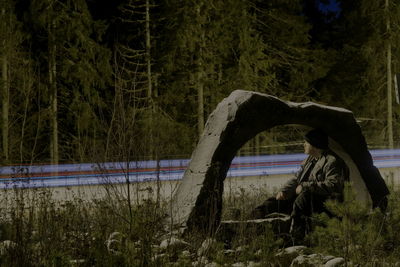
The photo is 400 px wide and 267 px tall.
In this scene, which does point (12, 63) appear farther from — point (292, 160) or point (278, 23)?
point (278, 23)

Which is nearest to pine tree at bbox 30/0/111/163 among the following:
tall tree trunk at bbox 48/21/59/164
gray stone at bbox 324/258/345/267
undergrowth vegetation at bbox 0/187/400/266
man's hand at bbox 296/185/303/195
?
tall tree trunk at bbox 48/21/59/164

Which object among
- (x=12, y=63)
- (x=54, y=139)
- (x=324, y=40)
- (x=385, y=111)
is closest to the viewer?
(x=12, y=63)

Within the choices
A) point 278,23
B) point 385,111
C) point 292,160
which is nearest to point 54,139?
point 292,160

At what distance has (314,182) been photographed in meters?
7.17

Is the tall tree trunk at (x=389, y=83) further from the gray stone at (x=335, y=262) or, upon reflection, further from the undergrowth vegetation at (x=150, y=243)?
the gray stone at (x=335, y=262)

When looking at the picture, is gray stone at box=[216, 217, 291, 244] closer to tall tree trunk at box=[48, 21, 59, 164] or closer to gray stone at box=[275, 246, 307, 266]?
gray stone at box=[275, 246, 307, 266]

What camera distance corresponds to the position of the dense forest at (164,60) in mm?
19156

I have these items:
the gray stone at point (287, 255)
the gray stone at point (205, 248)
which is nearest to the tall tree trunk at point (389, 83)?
the gray stone at point (287, 255)

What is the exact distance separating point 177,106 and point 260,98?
15435 mm

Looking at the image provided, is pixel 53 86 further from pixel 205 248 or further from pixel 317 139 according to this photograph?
pixel 205 248

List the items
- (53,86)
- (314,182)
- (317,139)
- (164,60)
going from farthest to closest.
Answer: (164,60)
(53,86)
(317,139)
(314,182)

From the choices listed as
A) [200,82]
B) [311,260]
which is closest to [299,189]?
[311,260]

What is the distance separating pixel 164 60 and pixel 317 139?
1416 cm

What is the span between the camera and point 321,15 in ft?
113
